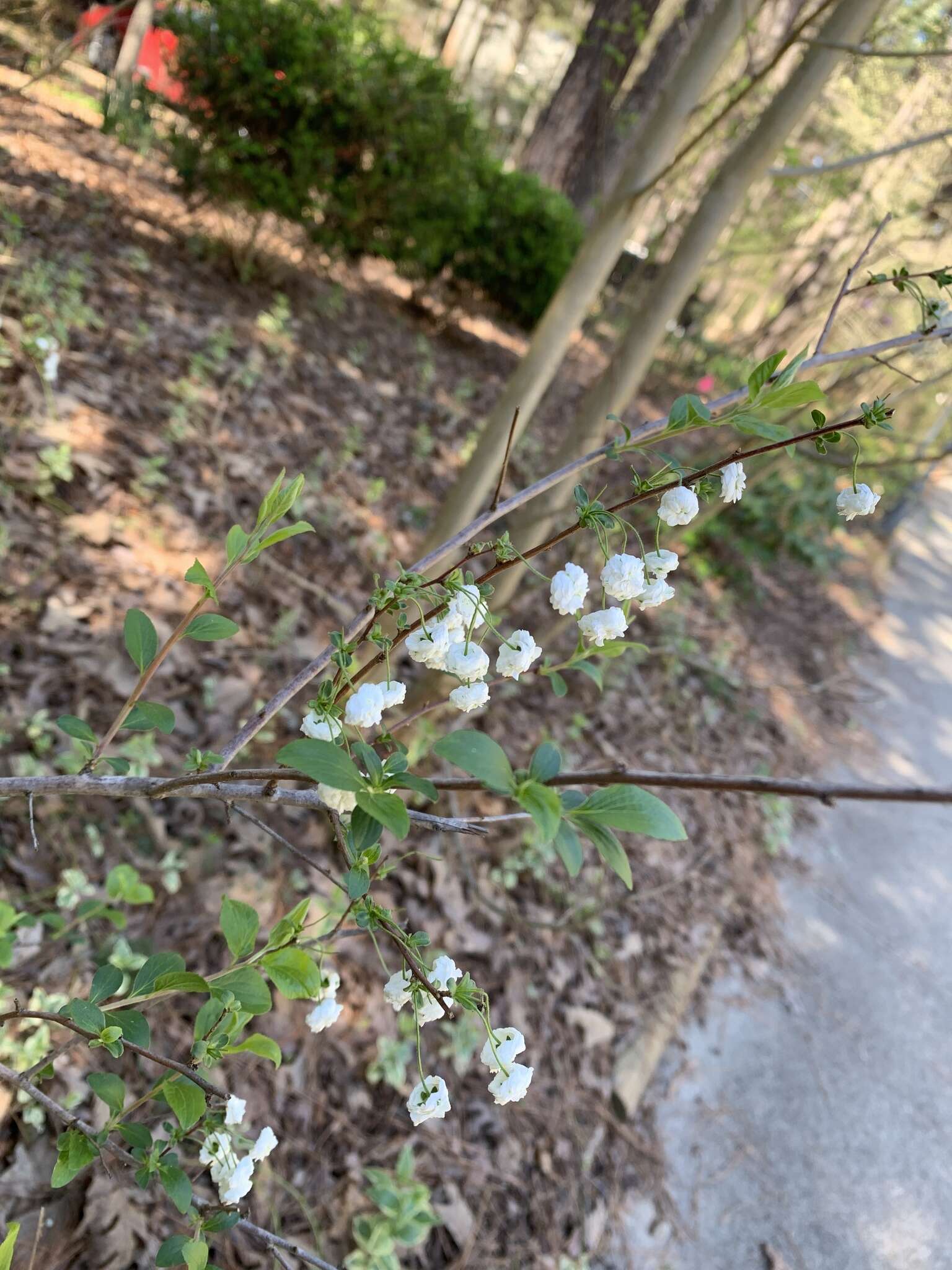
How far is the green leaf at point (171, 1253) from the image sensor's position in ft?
2.78

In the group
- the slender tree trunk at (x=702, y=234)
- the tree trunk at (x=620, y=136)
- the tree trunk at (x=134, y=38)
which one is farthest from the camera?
the tree trunk at (x=620, y=136)

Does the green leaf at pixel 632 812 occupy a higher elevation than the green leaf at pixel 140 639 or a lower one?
higher

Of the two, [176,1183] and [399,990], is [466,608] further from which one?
[176,1183]

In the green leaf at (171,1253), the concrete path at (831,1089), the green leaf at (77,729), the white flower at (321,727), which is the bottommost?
the concrete path at (831,1089)

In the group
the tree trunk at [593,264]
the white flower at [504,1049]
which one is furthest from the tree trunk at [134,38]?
the white flower at [504,1049]

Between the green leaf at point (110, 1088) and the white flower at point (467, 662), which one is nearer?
the white flower at point (467, 662)

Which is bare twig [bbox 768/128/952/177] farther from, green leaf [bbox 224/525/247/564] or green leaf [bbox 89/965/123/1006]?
green leaf [bbox 89/965/123/1006]

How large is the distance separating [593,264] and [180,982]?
8.14 ft

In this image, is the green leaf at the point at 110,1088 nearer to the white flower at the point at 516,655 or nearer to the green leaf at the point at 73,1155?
the green leaf at the point at 73,1155

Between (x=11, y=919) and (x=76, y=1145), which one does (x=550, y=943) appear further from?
(x=76, y=1145)

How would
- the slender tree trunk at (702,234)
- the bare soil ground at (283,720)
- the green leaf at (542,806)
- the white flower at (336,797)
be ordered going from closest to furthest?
the green leaf at (542,806), the white flower at (336,797), the bare soil ground at (283,720), the slender tree trunk at (702,234)

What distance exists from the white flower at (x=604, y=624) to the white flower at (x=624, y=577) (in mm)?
33

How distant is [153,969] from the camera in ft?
2.85

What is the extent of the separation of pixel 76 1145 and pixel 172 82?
16.7ft
